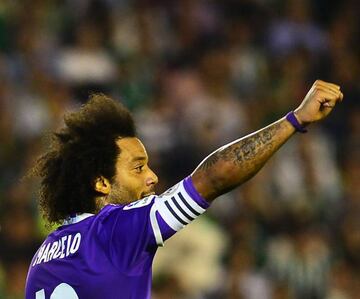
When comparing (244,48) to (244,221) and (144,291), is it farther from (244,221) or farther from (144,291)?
(144,291)

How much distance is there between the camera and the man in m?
3.62

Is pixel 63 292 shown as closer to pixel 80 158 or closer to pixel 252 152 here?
pixel 80 158

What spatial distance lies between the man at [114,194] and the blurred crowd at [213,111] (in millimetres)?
4080

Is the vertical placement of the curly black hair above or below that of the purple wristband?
above

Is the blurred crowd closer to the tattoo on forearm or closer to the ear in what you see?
the ear

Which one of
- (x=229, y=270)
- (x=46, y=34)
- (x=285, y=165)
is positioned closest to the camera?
(x=229, y=270)

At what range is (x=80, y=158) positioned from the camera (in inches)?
158

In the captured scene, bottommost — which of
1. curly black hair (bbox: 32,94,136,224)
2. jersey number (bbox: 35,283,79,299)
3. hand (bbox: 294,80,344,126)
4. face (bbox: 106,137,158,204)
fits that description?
jersey number (bbox: 35,283,79,299)

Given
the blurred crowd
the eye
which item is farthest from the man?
the blurred crowd

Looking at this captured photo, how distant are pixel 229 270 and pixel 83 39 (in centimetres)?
281

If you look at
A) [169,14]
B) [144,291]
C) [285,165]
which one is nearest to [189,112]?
[285,165]

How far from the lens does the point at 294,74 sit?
10.4m

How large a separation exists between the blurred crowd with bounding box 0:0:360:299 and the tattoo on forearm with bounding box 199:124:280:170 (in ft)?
15.0

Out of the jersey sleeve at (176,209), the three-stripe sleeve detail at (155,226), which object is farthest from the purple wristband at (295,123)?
the three-stripe sleeve detail at (155,226)
